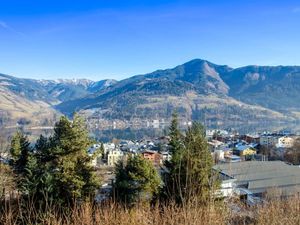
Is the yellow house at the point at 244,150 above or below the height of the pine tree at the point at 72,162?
below

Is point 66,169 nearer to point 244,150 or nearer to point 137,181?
point 137,181

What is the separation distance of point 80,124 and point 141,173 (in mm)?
2026

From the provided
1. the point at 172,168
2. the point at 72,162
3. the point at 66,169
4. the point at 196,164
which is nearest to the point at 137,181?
the point at 172,168

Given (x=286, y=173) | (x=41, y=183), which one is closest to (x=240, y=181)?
(x=286, y=173)

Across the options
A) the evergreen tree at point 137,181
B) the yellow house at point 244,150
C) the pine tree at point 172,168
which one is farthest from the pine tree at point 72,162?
the yellow house at point 244,150

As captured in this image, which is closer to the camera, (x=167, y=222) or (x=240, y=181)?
(x=167, y=222)

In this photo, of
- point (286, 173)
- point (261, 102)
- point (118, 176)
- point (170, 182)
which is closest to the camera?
point (170, 182)

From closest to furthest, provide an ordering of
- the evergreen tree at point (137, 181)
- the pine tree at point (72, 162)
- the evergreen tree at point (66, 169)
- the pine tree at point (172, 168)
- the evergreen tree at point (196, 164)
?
the evergreen tree at point (196, 164), the pine tree at point (172, 168), the evergreen tree at point (66, 169), the pine tree at point (72, 162), the evergreen tree at point (137, 181)

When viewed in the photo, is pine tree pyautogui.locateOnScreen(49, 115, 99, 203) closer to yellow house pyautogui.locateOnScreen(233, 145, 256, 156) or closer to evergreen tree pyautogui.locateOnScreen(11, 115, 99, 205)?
evergreen tree pyautogui.locateOnScreen(11, 115, 99, 205)

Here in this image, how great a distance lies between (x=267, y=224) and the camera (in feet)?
9.82

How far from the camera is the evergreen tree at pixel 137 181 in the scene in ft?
30.7

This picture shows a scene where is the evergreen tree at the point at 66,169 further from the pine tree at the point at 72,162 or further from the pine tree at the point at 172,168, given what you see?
the pine tree at the point at 172,168

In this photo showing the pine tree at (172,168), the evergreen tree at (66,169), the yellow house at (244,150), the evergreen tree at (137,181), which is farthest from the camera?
the yellow house at (244,150)

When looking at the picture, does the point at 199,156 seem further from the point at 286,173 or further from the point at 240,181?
the point at 286,173
